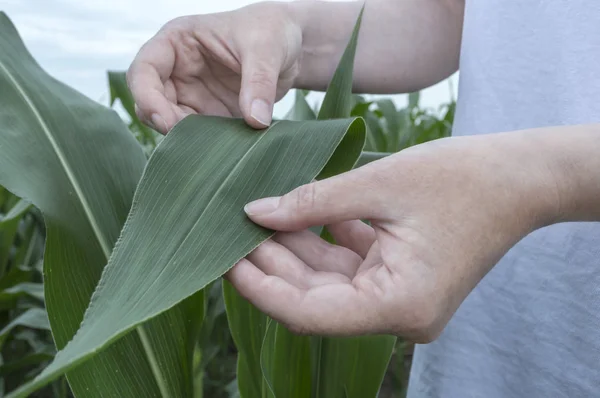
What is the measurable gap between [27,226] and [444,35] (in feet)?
3.41

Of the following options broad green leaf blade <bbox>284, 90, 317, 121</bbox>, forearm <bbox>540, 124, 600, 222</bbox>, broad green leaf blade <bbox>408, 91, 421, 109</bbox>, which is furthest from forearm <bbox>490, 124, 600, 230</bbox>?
broad green leaf blade <bbox>408, 91, 421, 109</bbox>

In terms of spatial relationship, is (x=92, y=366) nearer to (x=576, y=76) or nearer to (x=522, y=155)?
(x=522, y=155)

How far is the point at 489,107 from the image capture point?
2.61 feet

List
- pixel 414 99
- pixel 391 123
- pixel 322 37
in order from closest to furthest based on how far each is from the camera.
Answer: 1. pixel 322 37
2. pixel 391 123
3. pixel 414 99

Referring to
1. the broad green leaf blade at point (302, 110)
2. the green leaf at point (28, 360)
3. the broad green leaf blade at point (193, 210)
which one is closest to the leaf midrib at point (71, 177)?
the broad green leaf blade at point (193, 210)

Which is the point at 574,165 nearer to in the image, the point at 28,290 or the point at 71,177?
the point at 71,177

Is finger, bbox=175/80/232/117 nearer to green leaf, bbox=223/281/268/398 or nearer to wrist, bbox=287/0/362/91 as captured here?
wrist, bbox=287/0/362/91

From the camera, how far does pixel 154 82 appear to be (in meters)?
0.65

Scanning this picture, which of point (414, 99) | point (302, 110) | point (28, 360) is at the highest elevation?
point (302, 110)

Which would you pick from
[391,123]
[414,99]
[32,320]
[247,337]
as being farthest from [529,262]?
[414,99]

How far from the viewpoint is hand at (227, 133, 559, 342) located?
0.42 meters

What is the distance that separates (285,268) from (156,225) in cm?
10

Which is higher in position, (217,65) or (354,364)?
(217,65)

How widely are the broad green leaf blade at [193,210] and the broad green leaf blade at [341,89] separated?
0.07 metres
